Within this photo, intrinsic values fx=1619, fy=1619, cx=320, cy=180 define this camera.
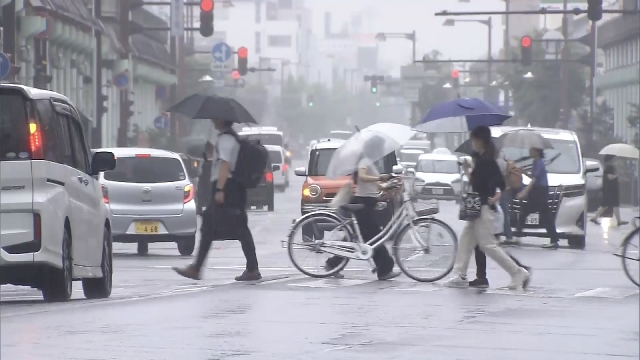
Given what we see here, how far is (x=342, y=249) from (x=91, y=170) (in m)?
3.63

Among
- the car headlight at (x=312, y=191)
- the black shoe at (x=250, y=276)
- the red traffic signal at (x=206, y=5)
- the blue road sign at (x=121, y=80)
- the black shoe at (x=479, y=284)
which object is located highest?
the red traffic signal at (x=206, y=5)

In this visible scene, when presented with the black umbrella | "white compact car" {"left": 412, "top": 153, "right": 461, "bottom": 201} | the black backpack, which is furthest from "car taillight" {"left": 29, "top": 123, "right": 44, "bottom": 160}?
"white compact car" {"left": 412, "top": 153, "right": 461, "bottom": 201}

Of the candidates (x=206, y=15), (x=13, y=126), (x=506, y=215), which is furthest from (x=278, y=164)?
(x=13, y=126)

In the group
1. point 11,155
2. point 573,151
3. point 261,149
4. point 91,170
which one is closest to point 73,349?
point 11,155

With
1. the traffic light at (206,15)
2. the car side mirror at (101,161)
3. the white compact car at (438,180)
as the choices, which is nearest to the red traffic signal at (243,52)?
the white compact car at (438,180)

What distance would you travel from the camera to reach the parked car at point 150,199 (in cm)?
2373

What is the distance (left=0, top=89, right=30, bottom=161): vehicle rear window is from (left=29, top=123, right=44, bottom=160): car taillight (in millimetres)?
33

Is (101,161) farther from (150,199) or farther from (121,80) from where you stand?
(121,80)

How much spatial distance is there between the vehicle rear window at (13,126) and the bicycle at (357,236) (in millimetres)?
5266

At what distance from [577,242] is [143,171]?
7.70 metres

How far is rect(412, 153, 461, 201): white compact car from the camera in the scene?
52.8 metres

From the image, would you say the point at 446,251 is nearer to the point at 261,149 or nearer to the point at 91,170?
the point at 261,149

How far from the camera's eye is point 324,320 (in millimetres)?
12547

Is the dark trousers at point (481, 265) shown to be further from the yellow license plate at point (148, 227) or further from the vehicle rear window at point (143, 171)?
the vehicle rear window at point (143, 171)
